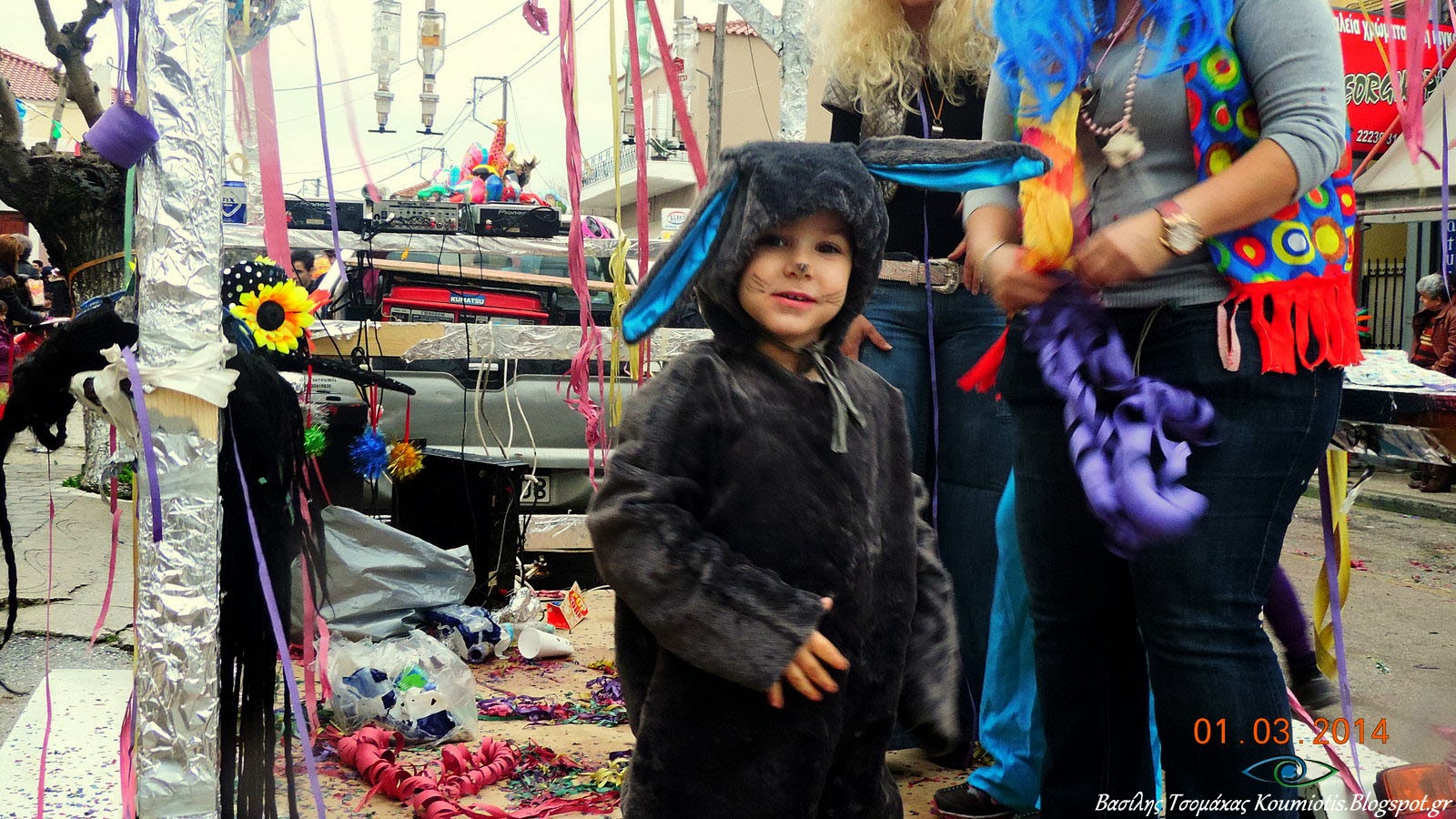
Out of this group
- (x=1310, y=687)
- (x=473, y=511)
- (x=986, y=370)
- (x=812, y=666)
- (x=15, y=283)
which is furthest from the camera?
(x=15, y=283)

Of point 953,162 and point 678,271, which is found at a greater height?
point 953,162

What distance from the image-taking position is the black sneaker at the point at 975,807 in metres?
2.34

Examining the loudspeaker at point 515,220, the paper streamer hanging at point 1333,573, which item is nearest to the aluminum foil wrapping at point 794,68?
the paper streamer hanging at point 1333,573

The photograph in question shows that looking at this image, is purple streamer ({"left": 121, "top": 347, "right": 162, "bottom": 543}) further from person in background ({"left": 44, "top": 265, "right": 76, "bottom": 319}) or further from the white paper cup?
person in background ({"left": 44, "top": 265, "right": 76, "bottom": 319})

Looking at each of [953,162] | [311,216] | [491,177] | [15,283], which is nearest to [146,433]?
[953,162]

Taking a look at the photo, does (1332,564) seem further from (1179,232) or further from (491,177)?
(491,177)

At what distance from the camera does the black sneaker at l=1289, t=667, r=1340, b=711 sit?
232 centimetres

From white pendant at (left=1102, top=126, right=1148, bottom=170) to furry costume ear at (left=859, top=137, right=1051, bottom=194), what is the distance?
9 centimetres

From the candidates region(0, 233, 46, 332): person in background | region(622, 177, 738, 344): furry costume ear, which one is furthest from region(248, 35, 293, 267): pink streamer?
region(0, 233, 46, 332): person in background

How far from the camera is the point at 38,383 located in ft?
5.75

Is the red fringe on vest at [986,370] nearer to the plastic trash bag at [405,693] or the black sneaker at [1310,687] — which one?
the black sneaker at [1310,687]

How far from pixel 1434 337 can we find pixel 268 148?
377 inches

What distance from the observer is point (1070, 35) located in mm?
1712

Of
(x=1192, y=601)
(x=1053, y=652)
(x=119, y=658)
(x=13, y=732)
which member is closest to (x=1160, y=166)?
(x=1192, y=601)
